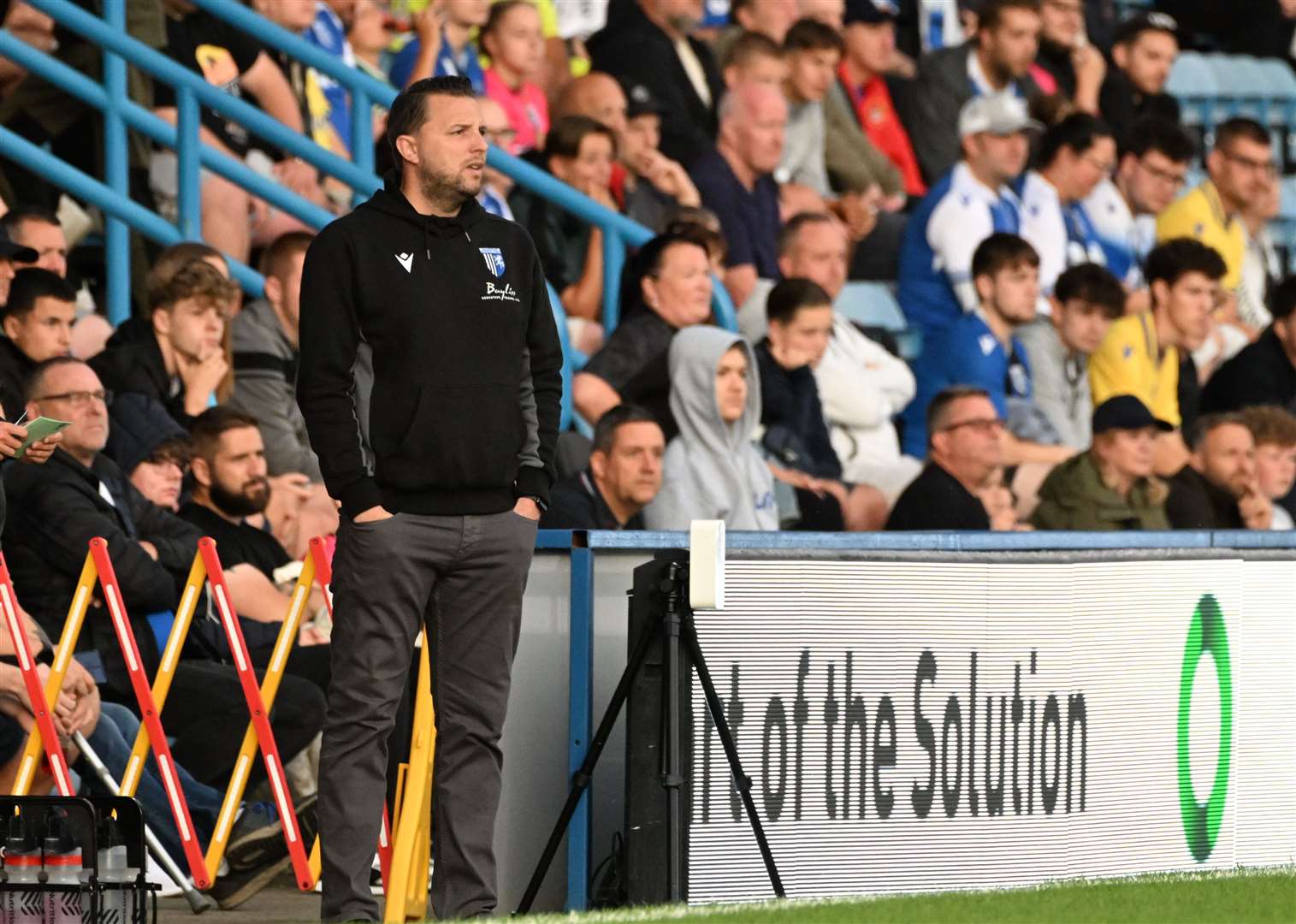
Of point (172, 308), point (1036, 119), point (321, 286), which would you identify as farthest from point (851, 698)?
point (1036, 119)

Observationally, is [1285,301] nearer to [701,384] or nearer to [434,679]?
[701,384]

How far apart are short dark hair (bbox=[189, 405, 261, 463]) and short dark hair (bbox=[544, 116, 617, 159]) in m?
3.40

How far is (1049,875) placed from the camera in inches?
297

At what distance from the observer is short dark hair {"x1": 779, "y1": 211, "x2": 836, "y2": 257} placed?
1303 cm

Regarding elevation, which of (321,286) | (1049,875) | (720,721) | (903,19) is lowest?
(1049,875)

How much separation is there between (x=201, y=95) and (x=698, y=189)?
3.38 m

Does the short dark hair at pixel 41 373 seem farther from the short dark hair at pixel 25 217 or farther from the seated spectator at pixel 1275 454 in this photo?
the seated spectator at pixel 1275 454

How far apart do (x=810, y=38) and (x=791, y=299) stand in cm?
264

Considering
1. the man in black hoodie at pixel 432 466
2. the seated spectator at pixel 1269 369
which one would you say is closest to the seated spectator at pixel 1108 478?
the seated spectator at pixel 1269 369

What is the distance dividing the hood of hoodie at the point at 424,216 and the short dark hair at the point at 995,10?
9.59 metres

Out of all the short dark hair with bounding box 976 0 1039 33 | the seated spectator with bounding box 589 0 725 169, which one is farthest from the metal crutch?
the short dark hair with bounding box 976 0 1039 33

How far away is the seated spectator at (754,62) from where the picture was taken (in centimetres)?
1355

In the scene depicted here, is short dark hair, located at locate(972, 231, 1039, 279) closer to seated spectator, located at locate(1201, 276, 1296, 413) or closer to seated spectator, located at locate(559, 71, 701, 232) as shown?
seated spectator, located at locate(559, 71, 701, 232)

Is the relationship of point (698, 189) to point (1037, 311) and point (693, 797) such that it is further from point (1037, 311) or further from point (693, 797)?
point (693, 797)
